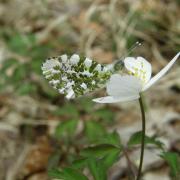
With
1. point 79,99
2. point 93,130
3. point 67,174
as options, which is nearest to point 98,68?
point 67,174

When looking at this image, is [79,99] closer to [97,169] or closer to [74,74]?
[97,169]

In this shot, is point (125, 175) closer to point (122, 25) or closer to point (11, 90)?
point (11, 90)

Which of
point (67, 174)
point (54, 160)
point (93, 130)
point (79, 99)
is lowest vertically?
point (67, 174)

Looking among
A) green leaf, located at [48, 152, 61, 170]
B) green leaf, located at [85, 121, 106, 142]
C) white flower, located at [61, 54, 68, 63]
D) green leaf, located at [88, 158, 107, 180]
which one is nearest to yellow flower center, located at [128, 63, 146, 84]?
white flower, located at [61, 54, 68, 63]

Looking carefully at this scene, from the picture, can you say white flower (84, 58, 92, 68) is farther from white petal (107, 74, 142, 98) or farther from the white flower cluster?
white petal (107, 74, 142, 98)

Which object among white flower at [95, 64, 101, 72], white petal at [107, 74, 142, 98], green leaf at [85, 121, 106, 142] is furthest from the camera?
green leaf at [85, 121, 106, 142]

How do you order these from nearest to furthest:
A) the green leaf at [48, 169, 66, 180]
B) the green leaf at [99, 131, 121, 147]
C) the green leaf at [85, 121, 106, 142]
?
the green leaf at [48, 169, 66, 180] → the green leaf at [99, 131, 121, 147] → the green leaf at [85, 121, 106, 142]
